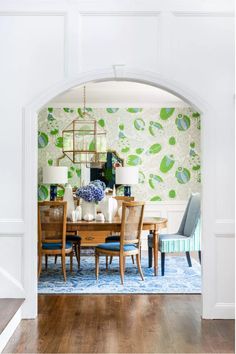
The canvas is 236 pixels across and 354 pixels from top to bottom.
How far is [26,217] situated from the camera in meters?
4.63

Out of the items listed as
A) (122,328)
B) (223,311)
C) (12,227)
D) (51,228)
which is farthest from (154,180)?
(122,328)

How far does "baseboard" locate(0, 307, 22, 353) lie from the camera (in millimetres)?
3749

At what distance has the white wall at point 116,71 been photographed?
463 centimetres

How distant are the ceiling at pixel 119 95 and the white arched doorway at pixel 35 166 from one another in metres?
2.98

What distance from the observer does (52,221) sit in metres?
6.26

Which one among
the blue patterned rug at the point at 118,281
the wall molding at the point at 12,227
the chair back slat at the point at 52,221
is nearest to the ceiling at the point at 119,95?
the chair back slat at the point at 52,221

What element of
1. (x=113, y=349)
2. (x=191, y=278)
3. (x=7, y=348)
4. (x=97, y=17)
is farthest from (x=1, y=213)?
(x=191, y=278)

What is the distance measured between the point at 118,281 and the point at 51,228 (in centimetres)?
106

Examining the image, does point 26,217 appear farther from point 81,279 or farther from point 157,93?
point 157,93

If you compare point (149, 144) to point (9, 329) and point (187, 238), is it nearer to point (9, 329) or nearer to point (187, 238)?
point (187, 238)

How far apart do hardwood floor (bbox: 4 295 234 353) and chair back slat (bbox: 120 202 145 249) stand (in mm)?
1027

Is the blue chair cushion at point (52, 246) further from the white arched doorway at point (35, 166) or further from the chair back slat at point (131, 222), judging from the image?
the white arched doorway at point (35, 166)

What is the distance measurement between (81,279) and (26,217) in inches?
83.1

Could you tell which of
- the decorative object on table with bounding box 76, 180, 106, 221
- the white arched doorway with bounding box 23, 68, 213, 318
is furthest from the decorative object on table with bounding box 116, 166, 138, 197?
the white arched doorway with bounding box 23, 68, 213, 318
